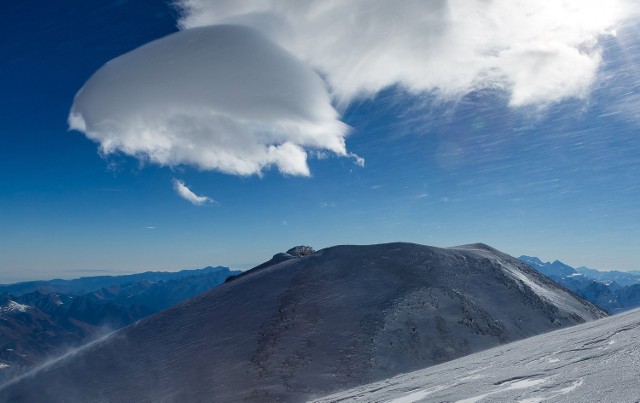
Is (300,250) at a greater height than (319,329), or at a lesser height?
greater

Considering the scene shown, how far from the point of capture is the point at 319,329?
37.6 metres

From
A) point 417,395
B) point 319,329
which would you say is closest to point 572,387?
point 417,395

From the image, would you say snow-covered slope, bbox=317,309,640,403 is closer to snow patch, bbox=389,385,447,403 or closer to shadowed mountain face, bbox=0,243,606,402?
snow patch, bbox=389,385,447,403

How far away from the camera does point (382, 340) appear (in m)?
35.0

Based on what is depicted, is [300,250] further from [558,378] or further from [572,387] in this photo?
[572,387]

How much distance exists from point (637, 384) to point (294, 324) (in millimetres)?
33106

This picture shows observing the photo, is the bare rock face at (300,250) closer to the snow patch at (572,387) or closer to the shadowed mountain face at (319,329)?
the shadowed mountain face at (319,329)

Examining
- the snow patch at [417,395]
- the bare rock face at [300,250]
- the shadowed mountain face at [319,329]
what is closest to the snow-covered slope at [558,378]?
the snow patch at [417,395]

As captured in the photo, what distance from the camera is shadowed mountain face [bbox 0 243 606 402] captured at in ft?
106

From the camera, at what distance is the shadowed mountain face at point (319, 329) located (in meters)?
32.4

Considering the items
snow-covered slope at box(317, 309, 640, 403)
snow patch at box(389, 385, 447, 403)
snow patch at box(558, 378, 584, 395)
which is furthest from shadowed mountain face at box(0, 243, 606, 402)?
snow patch at box(558, 378, 584, 395)

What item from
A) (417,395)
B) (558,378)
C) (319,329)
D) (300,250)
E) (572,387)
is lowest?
(319,329)

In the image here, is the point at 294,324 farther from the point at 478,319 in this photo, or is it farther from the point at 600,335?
the point at 600,335

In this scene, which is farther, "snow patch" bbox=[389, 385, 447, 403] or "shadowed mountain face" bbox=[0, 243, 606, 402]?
"shadowed mountain face" bbox=[0, 243, 606, 402]
